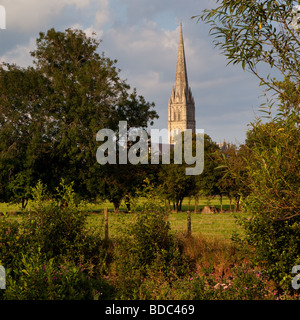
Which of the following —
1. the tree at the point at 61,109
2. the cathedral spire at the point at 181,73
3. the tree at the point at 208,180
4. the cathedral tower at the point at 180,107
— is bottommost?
the tree at the point at 208,180

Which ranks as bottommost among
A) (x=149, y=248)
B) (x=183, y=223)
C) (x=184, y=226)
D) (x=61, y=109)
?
(x=183, y=223)

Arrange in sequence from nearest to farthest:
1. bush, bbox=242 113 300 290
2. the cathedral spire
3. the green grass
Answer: bush, bbox=242 113 300 290 < the green grass < the cathedral spire

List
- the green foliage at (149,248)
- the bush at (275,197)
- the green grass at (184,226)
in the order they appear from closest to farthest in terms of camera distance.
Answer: the bush at (275,197) → the green foliage at (149,248) → the green grass at (184,226)

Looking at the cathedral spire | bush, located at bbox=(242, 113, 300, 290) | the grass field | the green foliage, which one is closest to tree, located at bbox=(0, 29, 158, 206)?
the grass field

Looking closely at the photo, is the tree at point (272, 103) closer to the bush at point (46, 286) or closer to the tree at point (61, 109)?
the bush at point (46, 286)

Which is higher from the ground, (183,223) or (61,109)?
(61,109)

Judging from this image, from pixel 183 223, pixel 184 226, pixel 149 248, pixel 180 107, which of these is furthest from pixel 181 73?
pixel 149 248

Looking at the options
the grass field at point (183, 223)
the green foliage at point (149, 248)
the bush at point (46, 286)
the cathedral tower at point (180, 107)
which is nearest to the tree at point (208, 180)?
the grass field at point (183, 223)

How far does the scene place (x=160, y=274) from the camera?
29.7ft

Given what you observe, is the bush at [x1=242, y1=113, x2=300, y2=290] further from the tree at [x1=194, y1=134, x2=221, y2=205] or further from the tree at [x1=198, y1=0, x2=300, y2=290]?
the tree at [x1=194, y1=134, x2=221, y2=205]

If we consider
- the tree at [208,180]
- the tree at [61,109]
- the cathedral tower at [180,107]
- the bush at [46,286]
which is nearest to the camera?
the bush at [46,286]

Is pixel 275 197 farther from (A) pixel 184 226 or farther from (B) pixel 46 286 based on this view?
(A) pixel 184 226
